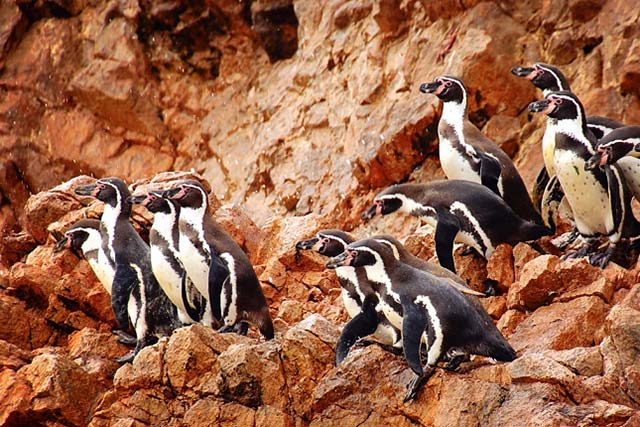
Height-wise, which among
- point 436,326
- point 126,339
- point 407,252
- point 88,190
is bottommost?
point 126,339

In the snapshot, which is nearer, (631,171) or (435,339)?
(435,339)

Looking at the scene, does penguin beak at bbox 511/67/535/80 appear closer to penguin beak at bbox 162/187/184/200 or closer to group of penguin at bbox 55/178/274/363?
group of penguin at bbox 55/178/274/363

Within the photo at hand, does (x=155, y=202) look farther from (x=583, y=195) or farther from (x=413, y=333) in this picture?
(x=413, y=333)

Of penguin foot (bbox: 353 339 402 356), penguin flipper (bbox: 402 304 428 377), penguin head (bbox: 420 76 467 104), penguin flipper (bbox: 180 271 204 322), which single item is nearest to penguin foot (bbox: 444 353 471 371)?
penguin flipper (bbox: 402 304 428 377)

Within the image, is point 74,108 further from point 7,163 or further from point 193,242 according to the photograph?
point 193,242

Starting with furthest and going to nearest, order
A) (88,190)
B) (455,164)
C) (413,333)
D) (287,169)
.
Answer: (287,169)
(88,190)
(455,164)
(413,333)

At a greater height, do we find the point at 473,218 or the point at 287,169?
the point at 473,218

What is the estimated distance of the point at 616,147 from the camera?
42.0 ft

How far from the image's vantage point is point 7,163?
23.4 meters

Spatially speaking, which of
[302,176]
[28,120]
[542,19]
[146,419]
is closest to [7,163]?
[28,120]

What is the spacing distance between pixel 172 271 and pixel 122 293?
614mm

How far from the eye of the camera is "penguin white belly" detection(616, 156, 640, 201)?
13.4 metres

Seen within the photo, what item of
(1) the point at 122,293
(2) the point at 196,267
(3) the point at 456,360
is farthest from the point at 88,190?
(3) the point at 456,360

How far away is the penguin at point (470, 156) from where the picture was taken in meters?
14.8
